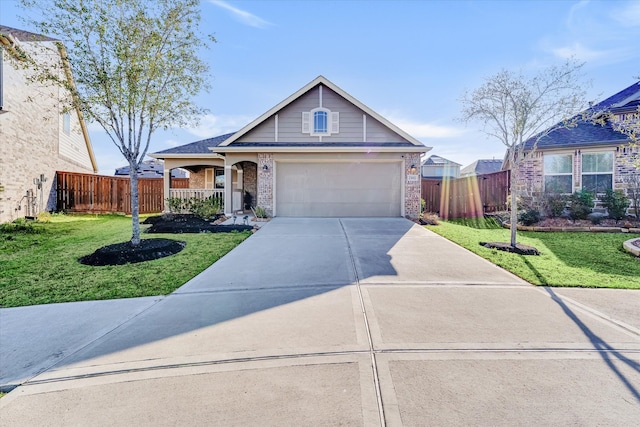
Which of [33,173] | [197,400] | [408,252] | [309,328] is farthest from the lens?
[33,173]

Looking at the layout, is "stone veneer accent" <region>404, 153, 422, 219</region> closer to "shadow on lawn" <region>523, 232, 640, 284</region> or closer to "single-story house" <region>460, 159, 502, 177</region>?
"shadow on lawn" <region>523, 232, 640, 284</region>

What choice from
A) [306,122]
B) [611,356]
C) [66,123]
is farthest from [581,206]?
[66,123]

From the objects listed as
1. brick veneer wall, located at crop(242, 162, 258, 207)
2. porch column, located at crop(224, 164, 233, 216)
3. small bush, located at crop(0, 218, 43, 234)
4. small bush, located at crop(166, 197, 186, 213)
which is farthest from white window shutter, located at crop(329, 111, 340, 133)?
small bush, located at crop(0, 218, 43, 234)

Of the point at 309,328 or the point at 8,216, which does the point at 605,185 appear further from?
the point at 8,216

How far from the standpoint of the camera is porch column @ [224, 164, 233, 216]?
13070 millimetres

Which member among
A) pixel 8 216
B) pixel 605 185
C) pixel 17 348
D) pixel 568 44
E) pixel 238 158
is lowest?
pixel 17 348

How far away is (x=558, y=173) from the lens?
12.5m

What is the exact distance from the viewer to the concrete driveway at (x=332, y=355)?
211cm

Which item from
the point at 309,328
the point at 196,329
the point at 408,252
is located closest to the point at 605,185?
the point at 408,252

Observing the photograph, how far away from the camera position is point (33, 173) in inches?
497

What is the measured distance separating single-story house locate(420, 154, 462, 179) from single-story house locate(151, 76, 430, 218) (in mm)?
26643

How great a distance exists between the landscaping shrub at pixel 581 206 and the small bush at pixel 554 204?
0.28 meters

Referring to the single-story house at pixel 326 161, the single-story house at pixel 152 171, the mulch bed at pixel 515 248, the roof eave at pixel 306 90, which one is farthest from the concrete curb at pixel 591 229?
the single-story house at pixel 152 171

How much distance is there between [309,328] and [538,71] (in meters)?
8.58
